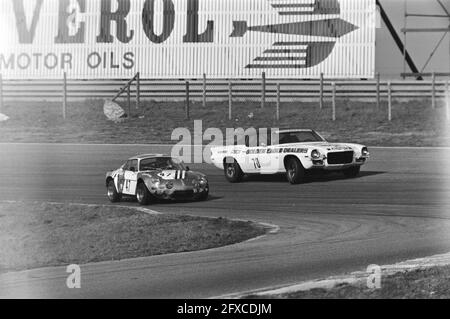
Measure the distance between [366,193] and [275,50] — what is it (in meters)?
21.4

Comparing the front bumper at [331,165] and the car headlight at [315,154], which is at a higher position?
the car headlight at [315,154]

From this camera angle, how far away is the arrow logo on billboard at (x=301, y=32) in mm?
41062

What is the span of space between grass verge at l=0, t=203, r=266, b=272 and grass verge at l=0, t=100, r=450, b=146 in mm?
12182

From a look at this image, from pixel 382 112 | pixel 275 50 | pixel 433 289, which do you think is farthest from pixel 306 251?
pixel 275 50

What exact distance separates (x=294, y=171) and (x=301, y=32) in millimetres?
19383

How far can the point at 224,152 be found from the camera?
23719mm

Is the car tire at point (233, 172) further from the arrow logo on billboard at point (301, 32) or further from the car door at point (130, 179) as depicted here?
the arrow logo on billboard at point (301, 32)

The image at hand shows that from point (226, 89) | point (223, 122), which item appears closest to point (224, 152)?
point (223, 122)

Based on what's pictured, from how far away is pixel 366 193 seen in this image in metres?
21.1

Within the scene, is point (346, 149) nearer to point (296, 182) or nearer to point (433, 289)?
point (296, 182)

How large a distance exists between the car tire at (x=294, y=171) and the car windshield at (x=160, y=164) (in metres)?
2.54

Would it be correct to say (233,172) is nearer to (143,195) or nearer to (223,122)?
(143,195)

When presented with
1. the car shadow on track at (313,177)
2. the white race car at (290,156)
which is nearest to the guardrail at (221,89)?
the car shadow on track at (313,177)
